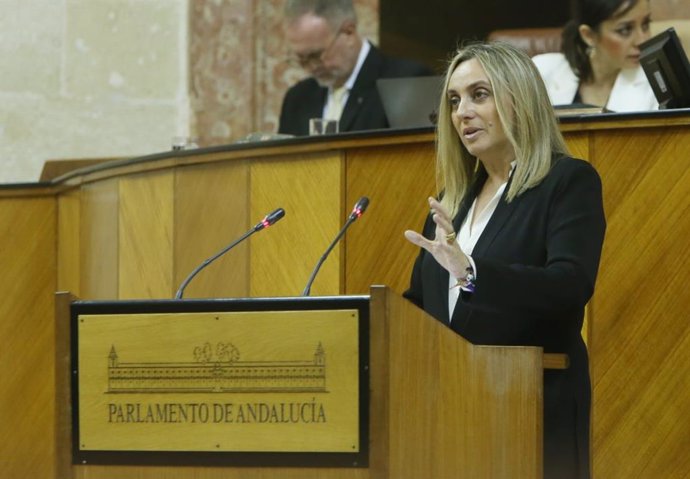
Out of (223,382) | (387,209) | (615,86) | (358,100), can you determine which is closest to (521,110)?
(223,382)

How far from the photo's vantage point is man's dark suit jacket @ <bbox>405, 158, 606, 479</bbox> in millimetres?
2920

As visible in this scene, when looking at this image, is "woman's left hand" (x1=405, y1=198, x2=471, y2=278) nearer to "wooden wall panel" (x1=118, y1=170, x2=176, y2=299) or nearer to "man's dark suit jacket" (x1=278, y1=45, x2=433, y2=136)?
"wooden wall panel" (x1=118, y1=170, x2=176, y2=299)

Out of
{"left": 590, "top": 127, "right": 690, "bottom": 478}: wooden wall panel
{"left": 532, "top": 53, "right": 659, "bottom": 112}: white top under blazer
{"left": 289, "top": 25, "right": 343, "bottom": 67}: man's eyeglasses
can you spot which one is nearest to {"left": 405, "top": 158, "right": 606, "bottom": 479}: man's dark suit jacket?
{"left": 590, "top": 127, "right": 690, "bottom": 478}: wooden wall panel

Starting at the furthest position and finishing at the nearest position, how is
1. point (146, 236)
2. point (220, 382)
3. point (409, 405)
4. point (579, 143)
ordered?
point (146, 236) < point (579, 143) < point (220, 382) < point (409, 405)

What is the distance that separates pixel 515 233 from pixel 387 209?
58.9 inches

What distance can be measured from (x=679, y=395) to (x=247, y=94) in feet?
14.6

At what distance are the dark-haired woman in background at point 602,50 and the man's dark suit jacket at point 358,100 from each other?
30.5 inches

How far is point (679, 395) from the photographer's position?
400cm

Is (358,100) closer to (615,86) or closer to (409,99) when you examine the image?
(409,99)

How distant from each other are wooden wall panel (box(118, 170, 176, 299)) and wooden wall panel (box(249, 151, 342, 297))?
0.50 m

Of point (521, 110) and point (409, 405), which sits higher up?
point (521, 110)

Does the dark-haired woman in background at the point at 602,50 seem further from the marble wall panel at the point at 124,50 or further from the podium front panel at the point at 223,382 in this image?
the podium front panel at the point at 223,382

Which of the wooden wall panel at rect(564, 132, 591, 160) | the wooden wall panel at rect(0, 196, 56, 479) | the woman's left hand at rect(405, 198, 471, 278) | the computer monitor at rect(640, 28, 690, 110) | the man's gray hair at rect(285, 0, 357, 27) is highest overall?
the man's gray hair at rect(285, 0, 357, 27)

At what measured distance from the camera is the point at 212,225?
512 centimetres
